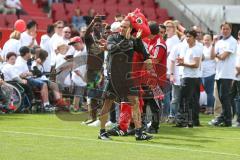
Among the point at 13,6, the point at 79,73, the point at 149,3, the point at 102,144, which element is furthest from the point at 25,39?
the point at 149,3

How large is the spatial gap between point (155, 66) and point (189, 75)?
1432 mm

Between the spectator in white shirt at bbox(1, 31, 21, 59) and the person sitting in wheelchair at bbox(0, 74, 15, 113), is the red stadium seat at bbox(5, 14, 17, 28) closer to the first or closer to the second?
the spectator in white shirt at bbox(1, 31, 21, 59)

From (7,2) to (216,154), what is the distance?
1621 cm

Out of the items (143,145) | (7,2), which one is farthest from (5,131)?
(7,2)

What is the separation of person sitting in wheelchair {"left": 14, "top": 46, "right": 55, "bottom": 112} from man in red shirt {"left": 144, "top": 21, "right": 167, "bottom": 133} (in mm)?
5022

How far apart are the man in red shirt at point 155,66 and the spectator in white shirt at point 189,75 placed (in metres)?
0.89

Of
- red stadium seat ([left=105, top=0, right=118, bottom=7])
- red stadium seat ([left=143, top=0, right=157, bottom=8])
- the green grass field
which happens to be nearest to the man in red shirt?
the green grass field

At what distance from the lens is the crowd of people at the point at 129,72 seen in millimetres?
13438

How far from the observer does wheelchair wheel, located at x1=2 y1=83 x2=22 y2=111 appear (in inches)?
741

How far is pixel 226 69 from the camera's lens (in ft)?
55.2

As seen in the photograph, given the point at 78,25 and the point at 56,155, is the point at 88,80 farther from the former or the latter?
the point at 78,25

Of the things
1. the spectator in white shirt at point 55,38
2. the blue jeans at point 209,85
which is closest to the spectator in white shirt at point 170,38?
the blue jeans at point 209,85

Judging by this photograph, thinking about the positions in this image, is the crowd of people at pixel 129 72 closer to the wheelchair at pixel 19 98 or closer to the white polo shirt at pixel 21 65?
the white polo shirt at pixel 21 65

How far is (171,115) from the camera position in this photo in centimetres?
1734
